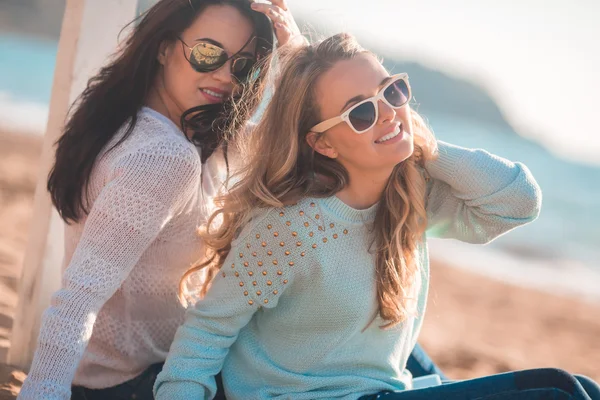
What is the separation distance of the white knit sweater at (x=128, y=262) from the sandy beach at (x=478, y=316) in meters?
1.83

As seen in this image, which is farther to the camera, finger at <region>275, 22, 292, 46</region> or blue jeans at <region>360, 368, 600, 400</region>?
finger at <region>275, 22, 292, 46</region>

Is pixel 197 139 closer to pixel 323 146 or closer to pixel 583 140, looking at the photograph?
pixel 323 146

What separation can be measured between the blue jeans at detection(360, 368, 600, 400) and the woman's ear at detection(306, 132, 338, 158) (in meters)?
0.81

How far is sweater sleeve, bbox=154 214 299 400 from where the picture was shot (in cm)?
236

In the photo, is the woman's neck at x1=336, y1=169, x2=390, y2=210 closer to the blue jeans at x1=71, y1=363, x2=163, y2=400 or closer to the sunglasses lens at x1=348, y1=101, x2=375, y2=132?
the sunglasses lens at x1=348, y1=101, x2=375, y2=132

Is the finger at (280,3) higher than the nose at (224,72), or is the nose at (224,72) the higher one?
the finger at (280,3)

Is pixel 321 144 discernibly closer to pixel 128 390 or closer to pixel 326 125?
pixel 326 125

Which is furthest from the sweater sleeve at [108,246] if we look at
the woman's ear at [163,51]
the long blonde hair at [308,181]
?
the woman's ear at [163,51]

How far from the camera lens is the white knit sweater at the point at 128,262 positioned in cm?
226

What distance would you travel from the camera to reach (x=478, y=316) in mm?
7281

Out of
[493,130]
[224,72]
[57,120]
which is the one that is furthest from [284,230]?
[493,130]

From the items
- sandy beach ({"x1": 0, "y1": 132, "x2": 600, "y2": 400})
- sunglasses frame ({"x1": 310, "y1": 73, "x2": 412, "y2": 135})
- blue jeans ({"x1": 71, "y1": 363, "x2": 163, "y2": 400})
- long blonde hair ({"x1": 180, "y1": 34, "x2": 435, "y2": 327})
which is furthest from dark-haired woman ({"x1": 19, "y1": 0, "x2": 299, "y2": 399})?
sandy beach ({"x1": 0, "y1": 132, "x2": 600, "y2": 400})

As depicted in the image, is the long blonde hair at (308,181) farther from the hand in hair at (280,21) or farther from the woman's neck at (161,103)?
the woman's neck at (161,103)

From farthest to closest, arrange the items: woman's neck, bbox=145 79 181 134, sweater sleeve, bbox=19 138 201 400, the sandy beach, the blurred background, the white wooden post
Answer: the blurred background
the sandy beach
the white wooden post
woman's neck, bbox=145 79 181 134
sweater sleeve, bbox=19 138 201 400
